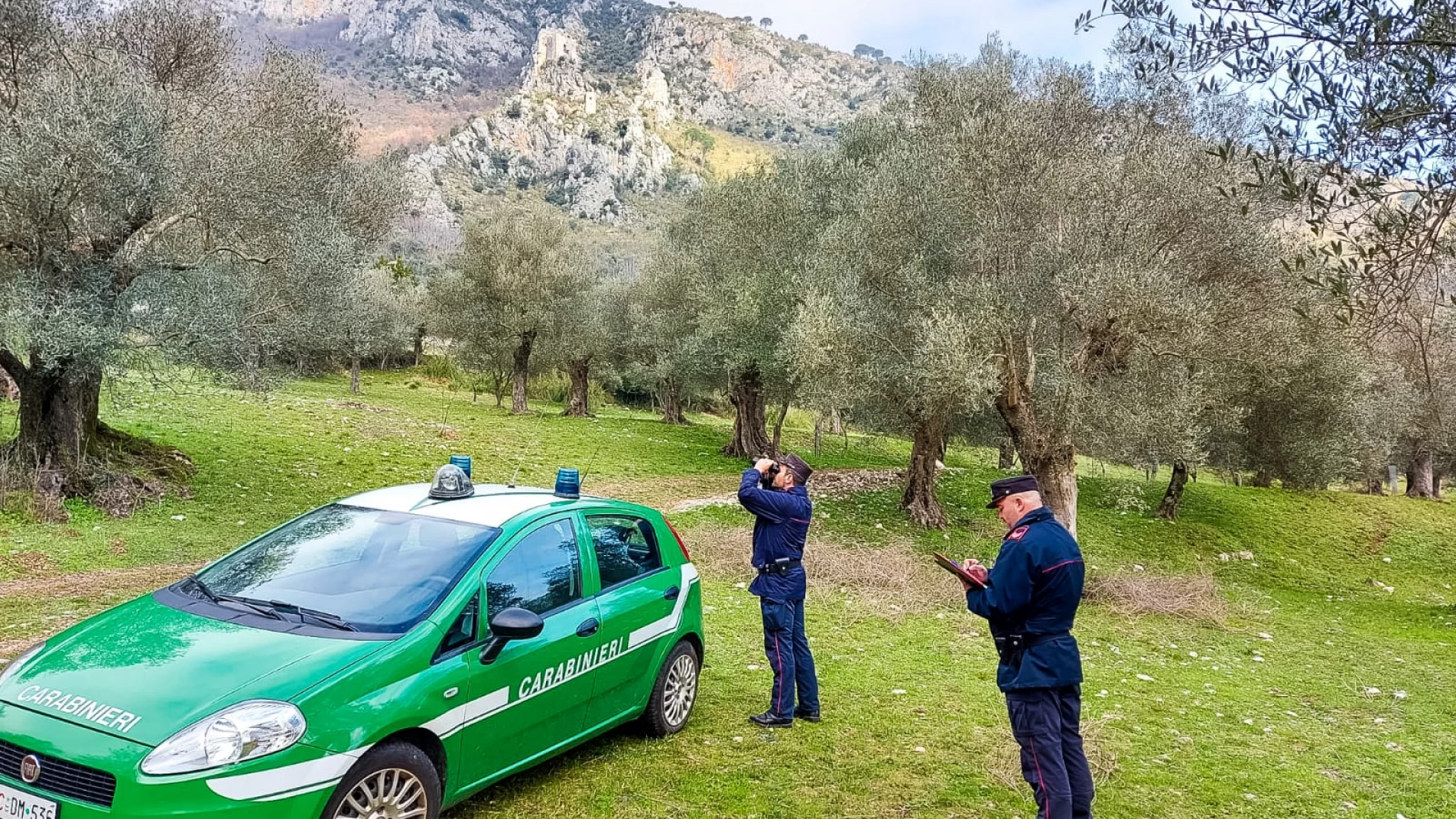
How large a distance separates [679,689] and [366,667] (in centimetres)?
296

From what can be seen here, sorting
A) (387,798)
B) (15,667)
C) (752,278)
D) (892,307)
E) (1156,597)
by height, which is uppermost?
(752,278)

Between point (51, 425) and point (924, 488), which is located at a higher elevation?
point (51, 425)

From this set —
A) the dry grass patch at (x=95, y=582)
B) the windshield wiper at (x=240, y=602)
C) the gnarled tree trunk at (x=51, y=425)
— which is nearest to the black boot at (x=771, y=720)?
the windshield wiper at (x=240, y=602)

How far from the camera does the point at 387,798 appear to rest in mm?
4086

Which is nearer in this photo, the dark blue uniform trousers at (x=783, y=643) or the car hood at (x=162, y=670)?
the car hood at (x=162, y=670)

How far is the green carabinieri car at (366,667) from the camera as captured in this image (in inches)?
141

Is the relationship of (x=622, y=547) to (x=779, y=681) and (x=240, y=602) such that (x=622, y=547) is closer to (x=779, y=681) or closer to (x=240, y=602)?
(x=779, y=681)

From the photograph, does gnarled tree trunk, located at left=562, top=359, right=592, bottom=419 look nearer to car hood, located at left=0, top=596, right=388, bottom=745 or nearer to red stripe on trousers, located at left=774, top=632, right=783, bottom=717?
red stripe on trousers, located at left=774, top=632, right=783, bottom=717

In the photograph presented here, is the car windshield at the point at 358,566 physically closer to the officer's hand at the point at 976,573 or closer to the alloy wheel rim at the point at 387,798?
the alloy wheel rim at the point at 387,798

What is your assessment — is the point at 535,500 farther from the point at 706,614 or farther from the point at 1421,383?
the point at 1421,383

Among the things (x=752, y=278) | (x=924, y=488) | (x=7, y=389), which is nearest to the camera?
(x=7, y=389)

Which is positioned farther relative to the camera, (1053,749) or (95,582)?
(95,582)

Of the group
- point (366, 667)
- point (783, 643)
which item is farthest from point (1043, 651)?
point (366, 667)

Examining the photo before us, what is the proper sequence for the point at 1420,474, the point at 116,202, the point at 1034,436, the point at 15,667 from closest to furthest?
the point at 15,667, the point at 116,202, the point at 1034,436, the point at 1420,474
